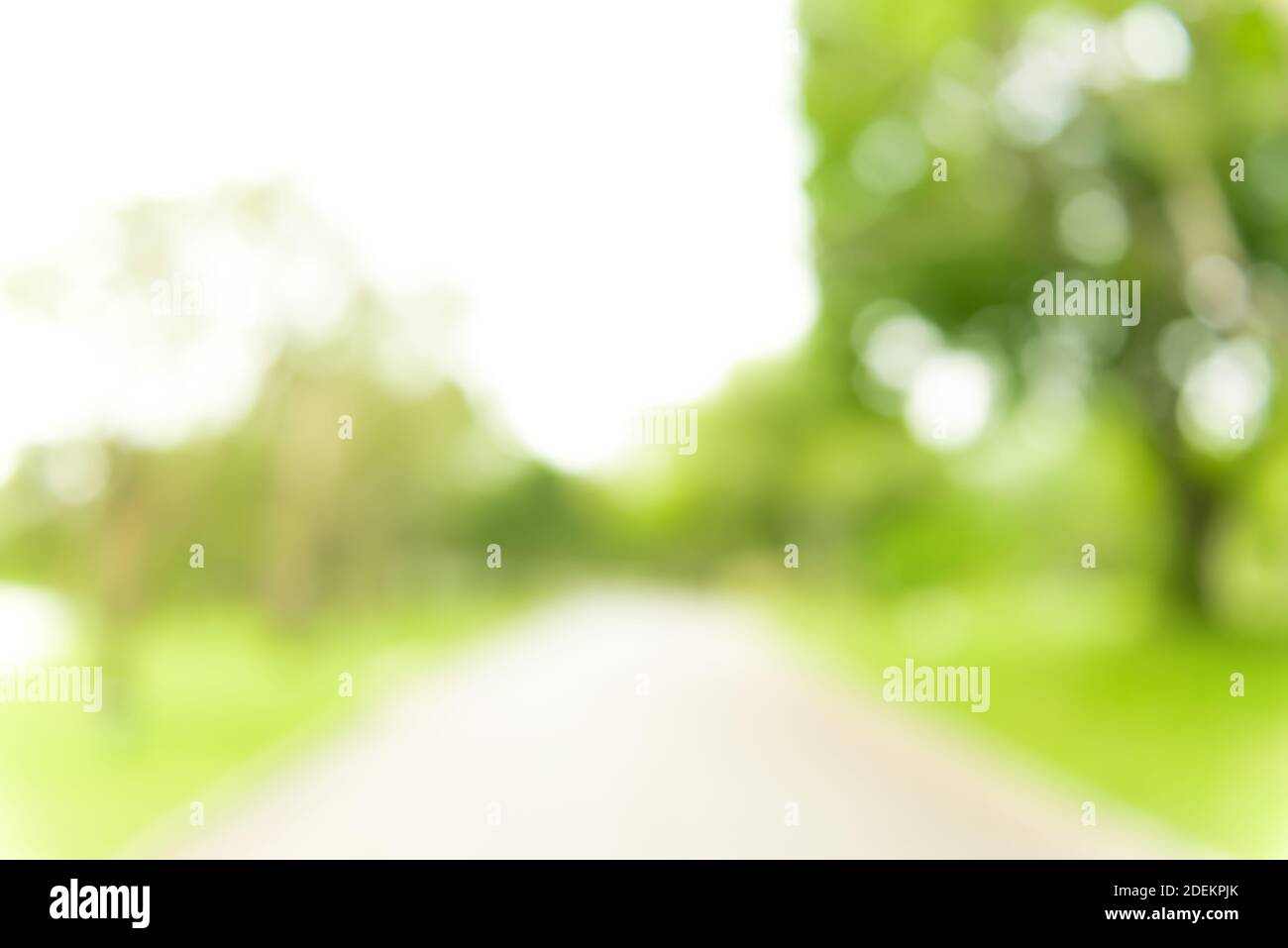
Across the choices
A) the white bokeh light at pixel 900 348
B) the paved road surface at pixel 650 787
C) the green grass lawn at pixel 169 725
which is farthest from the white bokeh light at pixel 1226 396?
the green grass lawn at pixel 169 725

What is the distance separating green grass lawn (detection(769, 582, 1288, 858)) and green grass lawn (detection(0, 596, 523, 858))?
11.4 feet

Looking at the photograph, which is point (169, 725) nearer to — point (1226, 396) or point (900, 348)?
point (900, 348)

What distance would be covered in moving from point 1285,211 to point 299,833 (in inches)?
343

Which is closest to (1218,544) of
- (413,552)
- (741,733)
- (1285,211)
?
(1285,211)

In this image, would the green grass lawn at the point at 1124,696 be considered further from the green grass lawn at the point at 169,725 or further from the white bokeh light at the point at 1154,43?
the green grass lawn at the point at 169,725

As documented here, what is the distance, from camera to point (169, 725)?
539 cm

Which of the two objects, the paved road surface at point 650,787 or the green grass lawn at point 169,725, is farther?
the green grass lawn at point 169,725

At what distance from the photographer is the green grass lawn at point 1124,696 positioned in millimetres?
4352

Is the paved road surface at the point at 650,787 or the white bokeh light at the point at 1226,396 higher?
the white bokeh light at the point at 1226,396

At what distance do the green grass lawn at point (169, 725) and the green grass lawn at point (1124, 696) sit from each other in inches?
137

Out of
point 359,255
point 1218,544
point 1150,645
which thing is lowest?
point 1150,645

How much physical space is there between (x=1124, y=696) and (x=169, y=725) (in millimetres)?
5667

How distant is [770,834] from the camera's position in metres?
3.67
